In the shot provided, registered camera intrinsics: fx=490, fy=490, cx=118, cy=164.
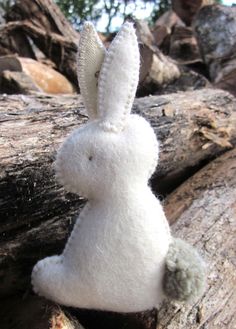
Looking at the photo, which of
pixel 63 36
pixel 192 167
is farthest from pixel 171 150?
pixel 63 36

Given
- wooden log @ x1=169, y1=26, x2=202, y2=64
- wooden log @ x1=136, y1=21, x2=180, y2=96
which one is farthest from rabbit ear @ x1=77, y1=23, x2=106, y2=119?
wooden log @ x1=169, y1=26, x2=202, y2=64

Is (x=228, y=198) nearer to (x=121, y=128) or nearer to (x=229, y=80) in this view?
(x=121, y=128)

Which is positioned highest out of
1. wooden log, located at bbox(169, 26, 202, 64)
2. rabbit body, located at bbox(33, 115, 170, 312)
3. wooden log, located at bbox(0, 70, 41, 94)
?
rabbit body, located at bbox(33, 115, 170, 312)

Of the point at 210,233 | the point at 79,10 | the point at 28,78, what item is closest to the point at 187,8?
the point at 28,78

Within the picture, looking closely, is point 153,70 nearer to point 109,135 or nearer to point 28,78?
point 28,78

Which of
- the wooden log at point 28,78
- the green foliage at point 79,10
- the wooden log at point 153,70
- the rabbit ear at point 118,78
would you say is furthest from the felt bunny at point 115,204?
the green foliage at point 79,10

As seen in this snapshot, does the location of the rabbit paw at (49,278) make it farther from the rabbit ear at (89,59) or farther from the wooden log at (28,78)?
the wooden log at (28,78)

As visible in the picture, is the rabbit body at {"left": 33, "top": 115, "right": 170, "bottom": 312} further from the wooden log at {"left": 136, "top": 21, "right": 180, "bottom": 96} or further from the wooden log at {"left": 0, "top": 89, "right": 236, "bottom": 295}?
the wooden log at {"left": 136, "top": 21, "right": 180, "bottom": 96}
